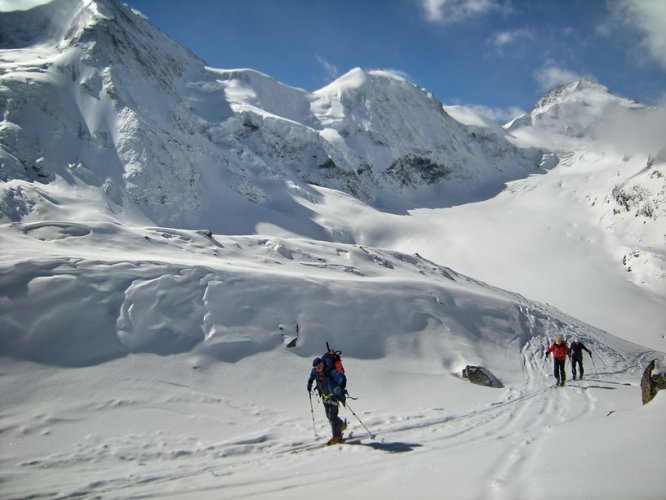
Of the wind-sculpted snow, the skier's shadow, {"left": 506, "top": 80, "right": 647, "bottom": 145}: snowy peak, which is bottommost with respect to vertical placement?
the skier's shadow

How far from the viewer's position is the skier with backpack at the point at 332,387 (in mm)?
8258

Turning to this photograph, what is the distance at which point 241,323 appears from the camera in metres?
14.3

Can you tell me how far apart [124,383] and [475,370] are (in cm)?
1089

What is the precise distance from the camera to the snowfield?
6414mm

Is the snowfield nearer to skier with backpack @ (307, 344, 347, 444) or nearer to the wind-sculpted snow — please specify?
the wind-sculpted snow

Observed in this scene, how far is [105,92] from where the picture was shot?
47.8 m

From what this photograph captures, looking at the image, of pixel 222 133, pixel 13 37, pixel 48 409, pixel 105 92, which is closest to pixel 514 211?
pixel 222 133

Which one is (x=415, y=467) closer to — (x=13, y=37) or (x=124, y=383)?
(x=124, y=383)

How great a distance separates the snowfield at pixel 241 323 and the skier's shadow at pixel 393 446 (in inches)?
4.3

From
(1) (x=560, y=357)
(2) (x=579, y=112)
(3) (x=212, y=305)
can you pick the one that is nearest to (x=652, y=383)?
(1) (x=560, y=357)

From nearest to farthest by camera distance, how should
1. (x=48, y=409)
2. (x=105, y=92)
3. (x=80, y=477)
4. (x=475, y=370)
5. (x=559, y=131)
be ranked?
(x=80, y=477), (x=48, y=409), (x=475, y=370), (x=105, y=92), (x=559, y=131)

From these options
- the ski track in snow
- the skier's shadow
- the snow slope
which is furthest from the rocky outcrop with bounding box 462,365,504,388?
the skier's shadow

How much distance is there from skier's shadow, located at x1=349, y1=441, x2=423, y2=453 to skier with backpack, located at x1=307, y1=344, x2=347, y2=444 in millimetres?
495

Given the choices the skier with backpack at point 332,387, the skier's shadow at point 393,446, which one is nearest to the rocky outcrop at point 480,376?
the skier's shadow at point 393,446
